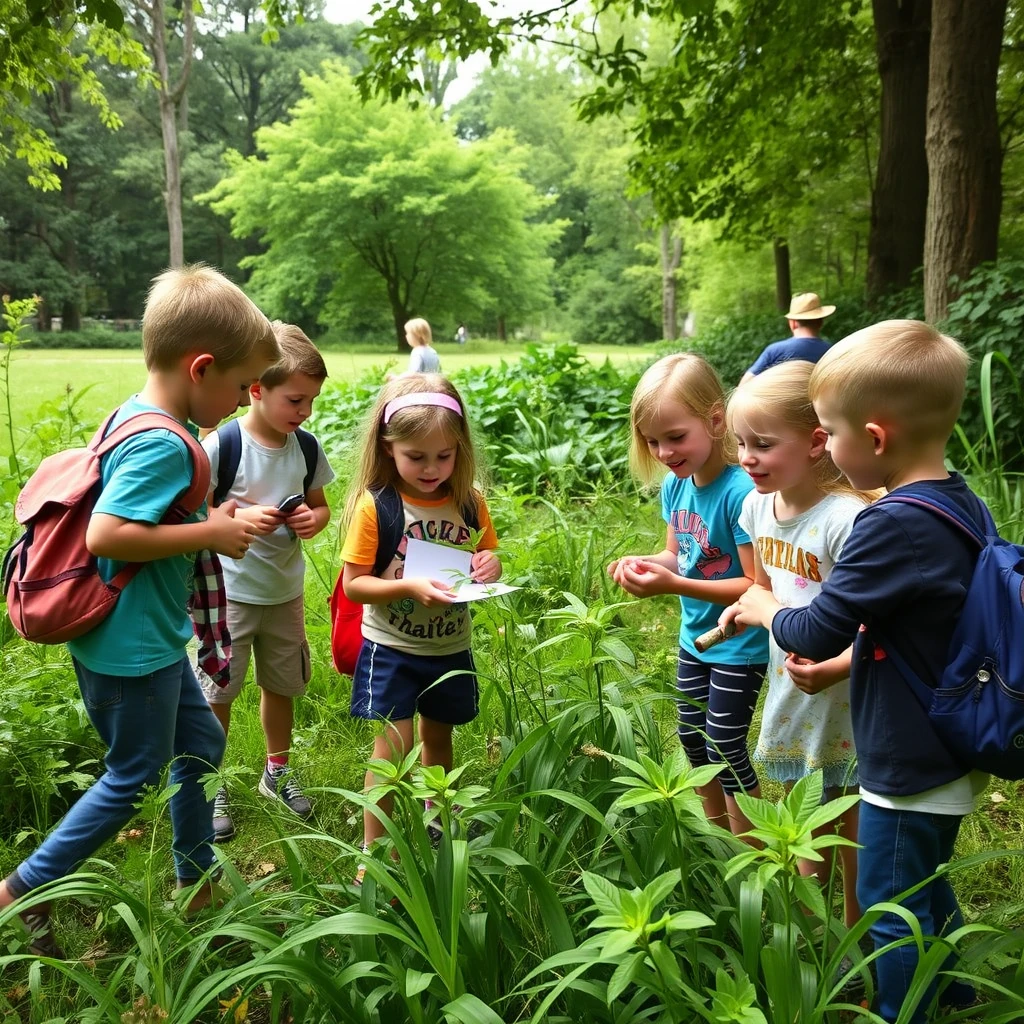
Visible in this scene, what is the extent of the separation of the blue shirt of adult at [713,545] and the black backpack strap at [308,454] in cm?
124

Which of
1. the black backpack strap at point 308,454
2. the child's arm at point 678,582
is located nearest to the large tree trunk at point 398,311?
the black backpack strap at point 308,454

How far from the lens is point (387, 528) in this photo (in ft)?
7.96

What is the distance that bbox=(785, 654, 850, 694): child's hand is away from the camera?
1.80 m

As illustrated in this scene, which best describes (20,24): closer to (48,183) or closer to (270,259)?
(48,183)

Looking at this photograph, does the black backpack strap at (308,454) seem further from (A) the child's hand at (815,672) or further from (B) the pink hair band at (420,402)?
(A) the child's hand at (815,672)

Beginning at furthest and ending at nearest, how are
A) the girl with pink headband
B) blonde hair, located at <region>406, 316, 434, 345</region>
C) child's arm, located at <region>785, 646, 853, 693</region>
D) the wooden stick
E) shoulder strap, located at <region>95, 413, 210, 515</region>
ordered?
blonde hair, located at <region>406, 316, 434, 345</region> < the girl with pink headband < the wooden stick < shoulder strap, located at <region>95, 413, 210, 515</region> < child's arm, located at <region>785, 646, 853, 693</region>

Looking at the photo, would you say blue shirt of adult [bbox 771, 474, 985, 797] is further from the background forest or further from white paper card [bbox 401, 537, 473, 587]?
the background forest

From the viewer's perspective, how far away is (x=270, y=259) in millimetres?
35125

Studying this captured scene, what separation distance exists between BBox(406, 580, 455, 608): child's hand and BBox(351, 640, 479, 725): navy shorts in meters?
0.25

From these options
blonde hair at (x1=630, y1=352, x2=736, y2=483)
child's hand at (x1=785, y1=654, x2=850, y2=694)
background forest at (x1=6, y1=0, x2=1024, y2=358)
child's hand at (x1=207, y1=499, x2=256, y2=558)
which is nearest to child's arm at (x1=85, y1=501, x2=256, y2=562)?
child's hand at (x1=207, y1=499, x2=256, y2=558)

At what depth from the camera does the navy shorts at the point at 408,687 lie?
2.40 metres

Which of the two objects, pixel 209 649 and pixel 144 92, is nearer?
pixel 209 649

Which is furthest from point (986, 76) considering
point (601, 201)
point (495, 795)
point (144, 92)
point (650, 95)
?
point (144, 92)

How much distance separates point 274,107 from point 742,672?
55288 mm
